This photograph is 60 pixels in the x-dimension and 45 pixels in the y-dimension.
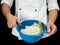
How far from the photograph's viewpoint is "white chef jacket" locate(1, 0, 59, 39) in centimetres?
125

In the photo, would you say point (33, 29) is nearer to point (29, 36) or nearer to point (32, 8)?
point (29, 36)

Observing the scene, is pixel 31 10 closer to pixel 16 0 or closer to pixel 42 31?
pixel 16 0

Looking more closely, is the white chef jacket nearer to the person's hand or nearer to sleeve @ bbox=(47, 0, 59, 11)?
sleeve @ bbox=(47, 0, 59, 11)

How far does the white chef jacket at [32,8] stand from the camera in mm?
1252

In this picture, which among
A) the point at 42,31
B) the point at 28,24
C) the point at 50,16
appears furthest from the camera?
the point at 50,16

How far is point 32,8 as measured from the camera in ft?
4.17

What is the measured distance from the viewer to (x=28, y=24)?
1096mm

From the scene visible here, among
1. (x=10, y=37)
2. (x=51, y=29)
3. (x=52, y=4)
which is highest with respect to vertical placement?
(x=52, y=4)

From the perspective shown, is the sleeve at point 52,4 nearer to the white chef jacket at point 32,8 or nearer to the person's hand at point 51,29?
the white chef jacket at point 32,8

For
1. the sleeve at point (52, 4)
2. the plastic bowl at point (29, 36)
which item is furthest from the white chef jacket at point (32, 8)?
the plastic bowl at point (29, 36)

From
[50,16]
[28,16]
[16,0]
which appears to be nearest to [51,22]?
[50,16]

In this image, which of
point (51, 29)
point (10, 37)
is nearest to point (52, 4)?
point (51, 29)

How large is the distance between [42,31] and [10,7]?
0.38 metres

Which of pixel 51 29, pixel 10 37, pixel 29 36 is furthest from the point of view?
pixel 10 37
